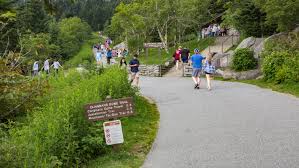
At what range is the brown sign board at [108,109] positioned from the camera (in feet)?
31.6

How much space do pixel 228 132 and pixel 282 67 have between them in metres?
11.4

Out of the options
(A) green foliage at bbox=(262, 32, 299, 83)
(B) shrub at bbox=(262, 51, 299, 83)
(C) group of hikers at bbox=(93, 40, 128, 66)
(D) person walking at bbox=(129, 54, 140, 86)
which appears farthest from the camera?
(C) group of hikers at bbox=(93, 40, 128, 66)

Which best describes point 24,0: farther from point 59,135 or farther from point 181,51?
point 181,51

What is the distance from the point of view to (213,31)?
5219cm

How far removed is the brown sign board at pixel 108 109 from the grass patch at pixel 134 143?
0.76 meters

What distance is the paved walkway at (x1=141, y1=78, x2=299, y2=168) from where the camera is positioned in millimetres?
8781

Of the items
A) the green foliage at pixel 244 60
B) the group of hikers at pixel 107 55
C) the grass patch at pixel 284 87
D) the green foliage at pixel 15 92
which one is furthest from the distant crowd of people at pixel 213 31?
the green foliage at pixel 15 92

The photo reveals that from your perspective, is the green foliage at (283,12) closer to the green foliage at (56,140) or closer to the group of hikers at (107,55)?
the group of hikers at (107,55)

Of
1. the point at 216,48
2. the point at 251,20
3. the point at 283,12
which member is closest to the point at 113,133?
the point at 283,12

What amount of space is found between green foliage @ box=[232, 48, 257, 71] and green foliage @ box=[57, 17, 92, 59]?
169 ft

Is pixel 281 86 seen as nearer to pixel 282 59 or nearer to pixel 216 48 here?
pixel 282 59

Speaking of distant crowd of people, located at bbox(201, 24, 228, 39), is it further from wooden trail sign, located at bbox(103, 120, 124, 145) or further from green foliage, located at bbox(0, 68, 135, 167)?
wooden trail sign, located at bbox(103, 120, 124, 145)

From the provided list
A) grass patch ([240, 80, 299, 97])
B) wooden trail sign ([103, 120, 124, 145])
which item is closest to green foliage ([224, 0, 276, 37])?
grass patch ([240, 80, 299, 97])

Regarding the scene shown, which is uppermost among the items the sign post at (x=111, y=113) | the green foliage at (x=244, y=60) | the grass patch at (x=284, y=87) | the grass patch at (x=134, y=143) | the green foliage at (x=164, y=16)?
the green foliage at (x=164, y=16)
